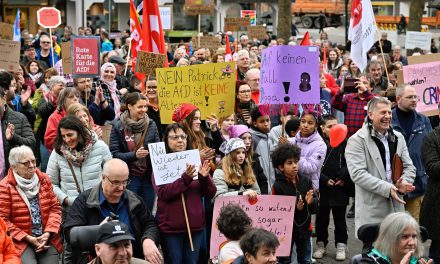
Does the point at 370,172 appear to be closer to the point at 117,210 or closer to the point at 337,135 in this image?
the point at 337,135

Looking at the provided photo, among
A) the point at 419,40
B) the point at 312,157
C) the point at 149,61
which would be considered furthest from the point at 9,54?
the point at 419,40

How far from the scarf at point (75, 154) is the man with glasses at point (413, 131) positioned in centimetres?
310

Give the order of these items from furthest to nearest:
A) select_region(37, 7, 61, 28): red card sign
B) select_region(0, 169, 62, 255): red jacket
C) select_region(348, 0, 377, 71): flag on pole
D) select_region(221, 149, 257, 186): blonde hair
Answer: select_region(37, 7, 61, 28): red card sign < select_region(348, 0, 377, 71): flag on pole < select_region(221, 149, 257, 186): blonde hair < select_region(0, 169, 62, 255): red jacket

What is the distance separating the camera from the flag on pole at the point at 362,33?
12.6m

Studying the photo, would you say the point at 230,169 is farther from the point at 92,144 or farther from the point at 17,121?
the point at 17,121

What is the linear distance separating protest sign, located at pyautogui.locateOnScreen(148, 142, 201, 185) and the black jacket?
2.14 ft

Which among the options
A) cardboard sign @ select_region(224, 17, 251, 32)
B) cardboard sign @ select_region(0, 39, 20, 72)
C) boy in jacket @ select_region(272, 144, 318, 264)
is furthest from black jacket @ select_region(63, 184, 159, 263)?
cardboard sign @ select_region(224, 17, 251, 32)

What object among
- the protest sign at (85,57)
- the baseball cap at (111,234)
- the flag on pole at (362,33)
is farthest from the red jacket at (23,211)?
the flag on pole at (362,33)

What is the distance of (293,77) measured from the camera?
9.27 m

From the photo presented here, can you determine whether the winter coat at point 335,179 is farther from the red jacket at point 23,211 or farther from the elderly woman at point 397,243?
the elderly woman at point 397,243

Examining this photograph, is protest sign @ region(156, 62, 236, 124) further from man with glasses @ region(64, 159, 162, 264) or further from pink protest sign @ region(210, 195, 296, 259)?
man with glasses @ region(64, 159, 162, 264)

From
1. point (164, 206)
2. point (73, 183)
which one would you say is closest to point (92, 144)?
point (73, 183)

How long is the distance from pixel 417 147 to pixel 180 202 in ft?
9.03

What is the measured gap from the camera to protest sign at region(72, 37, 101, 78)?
38.0 ft
